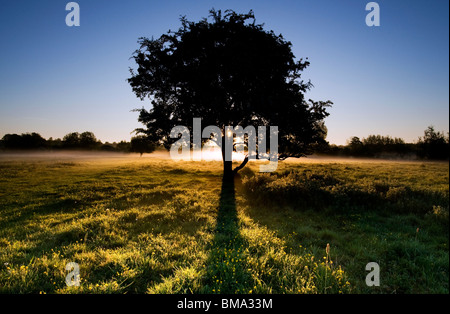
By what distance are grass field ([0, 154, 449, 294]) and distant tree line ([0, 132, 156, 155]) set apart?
3672 centimetres

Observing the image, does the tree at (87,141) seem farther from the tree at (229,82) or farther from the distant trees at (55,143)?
the tree at (229,82)

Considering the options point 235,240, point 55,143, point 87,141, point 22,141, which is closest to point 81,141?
point 87,141

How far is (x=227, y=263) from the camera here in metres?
4.71

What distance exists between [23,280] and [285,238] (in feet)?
23.1

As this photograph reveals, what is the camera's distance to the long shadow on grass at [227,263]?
159 inches

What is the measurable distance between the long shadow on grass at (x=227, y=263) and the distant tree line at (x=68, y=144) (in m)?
40.8

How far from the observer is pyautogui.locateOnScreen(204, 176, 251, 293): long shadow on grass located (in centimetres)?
404

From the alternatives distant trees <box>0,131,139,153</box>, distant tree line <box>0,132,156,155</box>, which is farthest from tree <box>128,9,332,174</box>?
distant trees <box>0,131,139,153</box>

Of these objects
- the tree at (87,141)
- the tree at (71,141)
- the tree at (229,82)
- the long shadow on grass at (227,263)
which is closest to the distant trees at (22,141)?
the tree at (71,141)

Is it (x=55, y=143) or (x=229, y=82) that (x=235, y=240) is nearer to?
(x=229, y=82)

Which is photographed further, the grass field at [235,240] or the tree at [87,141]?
the tree at [87,141]

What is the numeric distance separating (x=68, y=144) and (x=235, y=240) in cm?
9230
